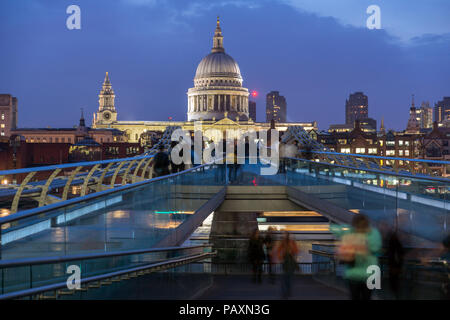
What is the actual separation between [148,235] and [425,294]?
360cm

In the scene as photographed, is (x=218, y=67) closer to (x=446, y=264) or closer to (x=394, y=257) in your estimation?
(x=394, y=257)

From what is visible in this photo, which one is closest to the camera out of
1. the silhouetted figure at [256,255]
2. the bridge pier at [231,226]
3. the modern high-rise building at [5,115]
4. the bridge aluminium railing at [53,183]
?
the bridge aluminium railing at [53,183]

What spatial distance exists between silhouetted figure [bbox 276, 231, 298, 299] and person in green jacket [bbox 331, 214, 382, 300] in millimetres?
823

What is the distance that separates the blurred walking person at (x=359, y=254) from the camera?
6.23 meters

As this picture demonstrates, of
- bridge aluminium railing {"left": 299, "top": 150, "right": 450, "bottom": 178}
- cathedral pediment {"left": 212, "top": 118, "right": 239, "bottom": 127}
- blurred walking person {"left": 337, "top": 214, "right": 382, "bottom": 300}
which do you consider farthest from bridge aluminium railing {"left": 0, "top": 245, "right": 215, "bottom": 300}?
cathedral pediment {"left": 212, "top": 118, "right": 239, "bottom": 127}

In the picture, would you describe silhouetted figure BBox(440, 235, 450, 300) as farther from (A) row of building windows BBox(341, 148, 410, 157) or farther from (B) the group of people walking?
(A) row of building windows BBox(341, 148, 410, 157)

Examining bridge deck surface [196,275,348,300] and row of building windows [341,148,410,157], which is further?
row of building windows [341,148,410,157]

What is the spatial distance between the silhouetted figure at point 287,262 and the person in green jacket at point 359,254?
823 mm

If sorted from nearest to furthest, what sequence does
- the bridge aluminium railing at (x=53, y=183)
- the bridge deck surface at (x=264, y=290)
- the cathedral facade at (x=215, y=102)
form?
the bridge deck surface at (x=264, y=290) → the bridge aluminium railing at (x=53, y=183) → the cathedral facade at (x=215, y=102)

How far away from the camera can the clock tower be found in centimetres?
18325

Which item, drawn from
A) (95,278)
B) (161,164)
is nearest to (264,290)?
(95,278)

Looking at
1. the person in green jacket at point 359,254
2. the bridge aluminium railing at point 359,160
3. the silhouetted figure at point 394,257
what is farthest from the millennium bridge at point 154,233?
the bridge aluminium railing at point 359,160

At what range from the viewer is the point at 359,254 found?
634 cm

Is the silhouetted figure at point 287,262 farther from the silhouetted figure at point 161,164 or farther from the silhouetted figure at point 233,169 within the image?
the silhouetted figure at point 233,169
